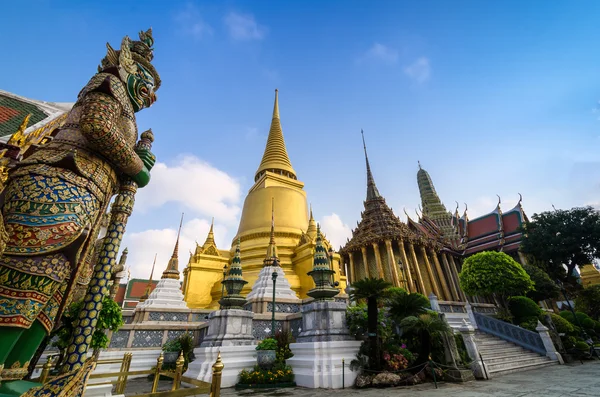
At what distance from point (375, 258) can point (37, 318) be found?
2610 cm

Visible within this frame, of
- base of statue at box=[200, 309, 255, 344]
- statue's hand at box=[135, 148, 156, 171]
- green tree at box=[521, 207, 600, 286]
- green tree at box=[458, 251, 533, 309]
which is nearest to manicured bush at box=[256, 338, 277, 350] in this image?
base of statue at box=[200, 309, 255, 344]

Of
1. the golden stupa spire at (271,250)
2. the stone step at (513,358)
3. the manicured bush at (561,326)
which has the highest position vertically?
the golden stupa spire at (271,250)

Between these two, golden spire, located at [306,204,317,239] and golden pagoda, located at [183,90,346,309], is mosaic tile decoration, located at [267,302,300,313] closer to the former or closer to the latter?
golden pagoda, located at [183,90,346,309]

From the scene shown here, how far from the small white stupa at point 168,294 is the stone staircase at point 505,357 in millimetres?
11393

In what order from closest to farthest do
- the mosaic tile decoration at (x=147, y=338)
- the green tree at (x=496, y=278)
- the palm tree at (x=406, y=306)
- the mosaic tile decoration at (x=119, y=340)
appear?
the palm tree at (x=406, y=306) < the mosaic tile decoration at (x=119, y=340) < the mosaic tile decoration at (x=147, y=338) < the green tree at (x=496, y=278)

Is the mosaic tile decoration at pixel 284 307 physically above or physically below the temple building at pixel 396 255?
below

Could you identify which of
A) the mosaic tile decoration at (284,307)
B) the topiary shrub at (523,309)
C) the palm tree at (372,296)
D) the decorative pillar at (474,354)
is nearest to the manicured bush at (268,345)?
the palm tree at (372,296)

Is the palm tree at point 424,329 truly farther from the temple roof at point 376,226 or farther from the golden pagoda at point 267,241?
the temple roof at point 376,226

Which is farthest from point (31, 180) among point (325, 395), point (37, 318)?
point (325, 395)

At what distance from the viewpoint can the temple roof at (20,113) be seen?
11000 mm

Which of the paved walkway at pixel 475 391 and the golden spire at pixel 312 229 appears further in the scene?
the golden spire at pixel 312 229

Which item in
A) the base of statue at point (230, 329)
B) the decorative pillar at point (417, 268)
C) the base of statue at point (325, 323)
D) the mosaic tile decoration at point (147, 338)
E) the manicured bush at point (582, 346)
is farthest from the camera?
the decorative pillar at point (417, 268)

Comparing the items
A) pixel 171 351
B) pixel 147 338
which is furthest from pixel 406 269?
pixel 147 338

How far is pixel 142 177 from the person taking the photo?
348cm
